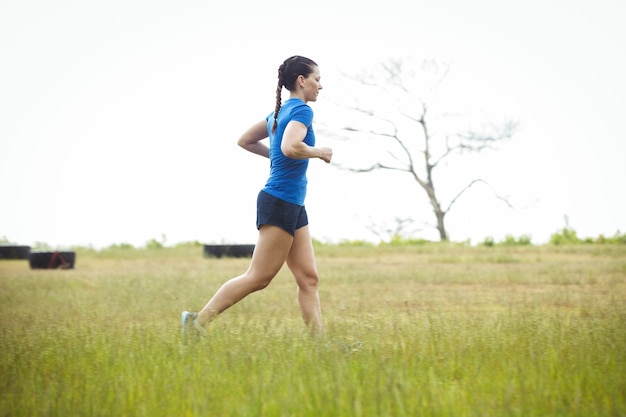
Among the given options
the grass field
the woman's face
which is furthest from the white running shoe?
the woman's face

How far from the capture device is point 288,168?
592cm

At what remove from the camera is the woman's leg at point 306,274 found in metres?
6.20

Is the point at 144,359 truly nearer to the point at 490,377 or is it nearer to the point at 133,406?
the point at 133,406

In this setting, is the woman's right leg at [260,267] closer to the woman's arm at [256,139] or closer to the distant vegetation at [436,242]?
the woman's arm at [256,139]

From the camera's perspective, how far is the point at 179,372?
5031mm

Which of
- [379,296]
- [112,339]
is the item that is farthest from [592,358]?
[379,296]

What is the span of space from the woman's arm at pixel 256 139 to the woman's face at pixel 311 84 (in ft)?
1.80

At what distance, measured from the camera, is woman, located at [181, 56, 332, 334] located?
5.83m

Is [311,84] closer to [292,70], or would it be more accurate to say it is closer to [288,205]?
[292,70]

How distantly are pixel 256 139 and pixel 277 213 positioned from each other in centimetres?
87

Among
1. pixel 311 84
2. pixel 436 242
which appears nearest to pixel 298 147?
pixel 311 84

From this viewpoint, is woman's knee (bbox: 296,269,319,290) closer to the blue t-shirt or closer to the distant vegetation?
the blue t-shirt

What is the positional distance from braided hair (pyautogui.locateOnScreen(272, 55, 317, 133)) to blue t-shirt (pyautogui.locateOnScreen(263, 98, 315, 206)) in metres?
0.11

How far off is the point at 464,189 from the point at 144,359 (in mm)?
23549
